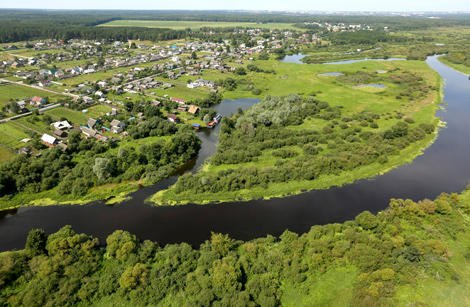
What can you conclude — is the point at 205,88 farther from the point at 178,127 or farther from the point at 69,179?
the point at 69,179

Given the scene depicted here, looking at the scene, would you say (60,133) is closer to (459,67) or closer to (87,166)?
(87,166)

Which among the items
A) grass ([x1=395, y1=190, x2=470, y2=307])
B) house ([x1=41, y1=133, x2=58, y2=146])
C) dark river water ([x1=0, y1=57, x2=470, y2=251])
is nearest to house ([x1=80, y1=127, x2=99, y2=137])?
house ([x1=41, y1=133, x2=58, y2=146])

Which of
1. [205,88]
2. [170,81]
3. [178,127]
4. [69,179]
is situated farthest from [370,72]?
[69,179]

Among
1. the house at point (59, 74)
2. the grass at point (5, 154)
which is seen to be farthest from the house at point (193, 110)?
the house at point (59, 74)

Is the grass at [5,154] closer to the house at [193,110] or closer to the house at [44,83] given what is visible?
the house at [193,110]

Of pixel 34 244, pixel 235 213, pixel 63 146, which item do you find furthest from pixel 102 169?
pixel 235 213
